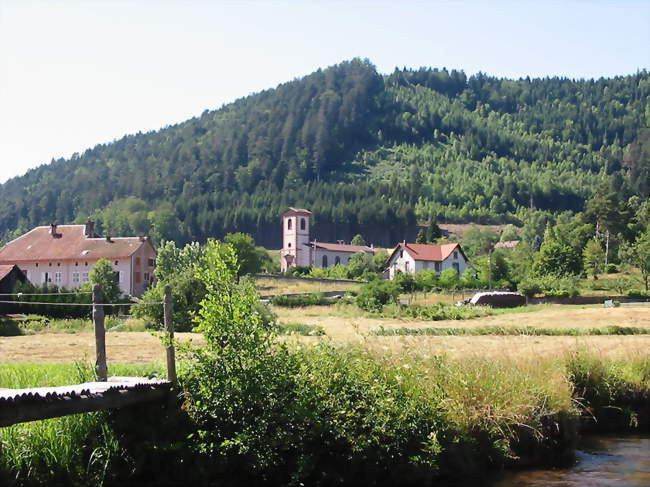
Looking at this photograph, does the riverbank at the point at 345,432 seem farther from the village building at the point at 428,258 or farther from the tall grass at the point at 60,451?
the village building at the point at 428,258

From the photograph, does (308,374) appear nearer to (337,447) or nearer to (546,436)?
(337,447)

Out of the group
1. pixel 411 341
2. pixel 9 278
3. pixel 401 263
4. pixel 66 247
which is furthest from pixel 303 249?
pixel 411 341

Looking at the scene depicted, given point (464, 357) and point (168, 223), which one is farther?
point (168, 223)

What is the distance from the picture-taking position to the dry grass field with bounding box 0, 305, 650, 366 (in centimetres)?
1928

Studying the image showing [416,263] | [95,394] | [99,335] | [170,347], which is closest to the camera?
[95,394]

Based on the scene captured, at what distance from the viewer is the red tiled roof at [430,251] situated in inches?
4230

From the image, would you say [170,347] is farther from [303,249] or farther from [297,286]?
[303,249]

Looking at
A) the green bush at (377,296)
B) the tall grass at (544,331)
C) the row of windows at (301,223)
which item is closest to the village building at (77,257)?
the green bush at (377,296)

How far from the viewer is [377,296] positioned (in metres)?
60.1

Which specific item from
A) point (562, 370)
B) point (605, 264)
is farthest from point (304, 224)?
point (562, 370)

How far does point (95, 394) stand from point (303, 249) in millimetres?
A: 130186

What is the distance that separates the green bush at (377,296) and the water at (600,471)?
40.3 metres

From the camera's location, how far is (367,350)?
627 inches

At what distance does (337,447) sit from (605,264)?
85995mm
